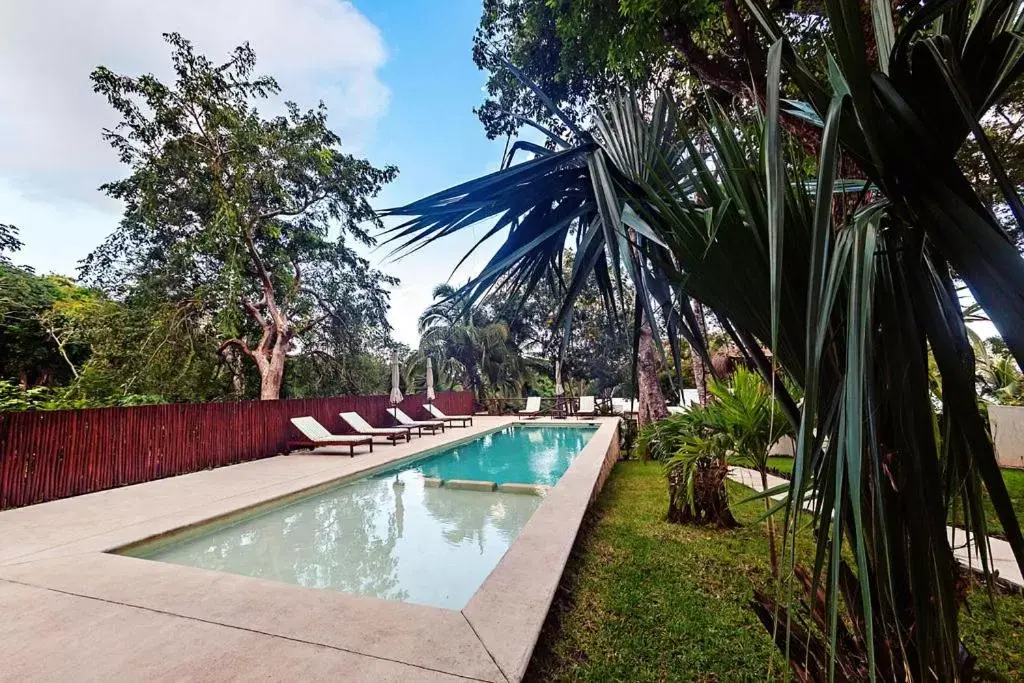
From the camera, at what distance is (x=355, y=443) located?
31.9 feet

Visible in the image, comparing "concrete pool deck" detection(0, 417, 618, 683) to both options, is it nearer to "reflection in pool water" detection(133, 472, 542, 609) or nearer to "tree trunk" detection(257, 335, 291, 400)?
"reflection in pool water" detection(133, 472, 542, 609)

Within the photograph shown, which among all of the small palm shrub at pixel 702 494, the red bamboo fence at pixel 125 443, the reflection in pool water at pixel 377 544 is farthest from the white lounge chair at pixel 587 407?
the small palm shrub at pixel 702 494

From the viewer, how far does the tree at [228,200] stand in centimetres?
1358

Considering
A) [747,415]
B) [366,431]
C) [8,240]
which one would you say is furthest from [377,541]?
[8,240]

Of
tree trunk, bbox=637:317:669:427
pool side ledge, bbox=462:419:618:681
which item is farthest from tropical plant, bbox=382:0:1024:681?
tree trunk, bbox=637:317:669:427

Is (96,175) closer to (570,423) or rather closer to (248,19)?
(248,19)

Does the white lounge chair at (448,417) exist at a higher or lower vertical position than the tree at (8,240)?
lower

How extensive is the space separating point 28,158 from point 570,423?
67.3 feet

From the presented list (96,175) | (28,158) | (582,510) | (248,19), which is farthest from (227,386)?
(582,510)

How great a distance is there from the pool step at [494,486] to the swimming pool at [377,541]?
9cm

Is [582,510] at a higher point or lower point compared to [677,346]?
lower

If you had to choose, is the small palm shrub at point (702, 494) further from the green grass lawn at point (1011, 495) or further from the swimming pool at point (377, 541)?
the swimming pool at point (377, 541)

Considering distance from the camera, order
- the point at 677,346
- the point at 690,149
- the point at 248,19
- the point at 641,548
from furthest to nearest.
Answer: the point at 248,19 < the point at 641,548 < the point at 677,346 < the point at 690,149

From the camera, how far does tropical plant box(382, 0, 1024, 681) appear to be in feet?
2.38
